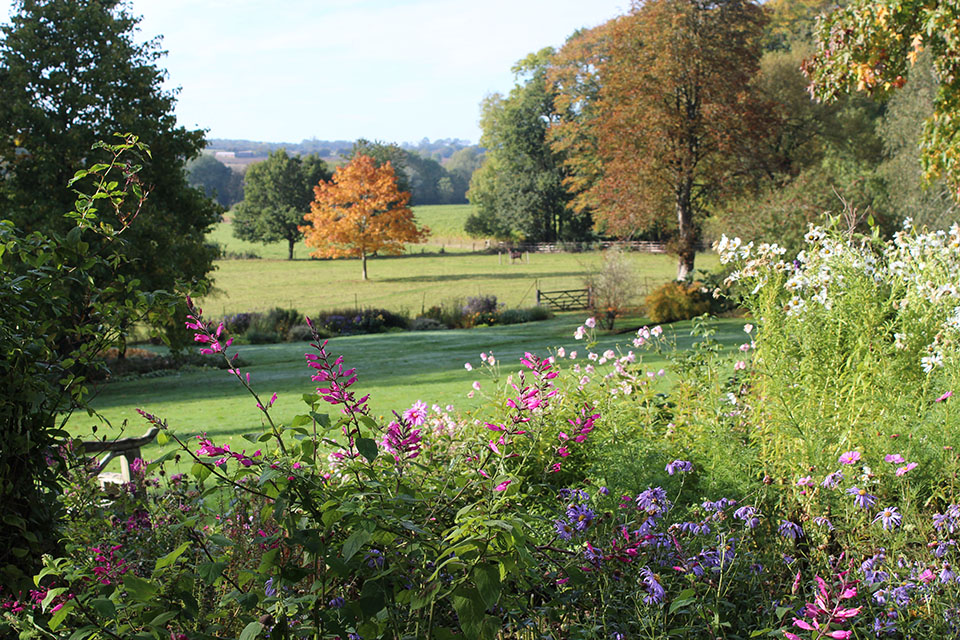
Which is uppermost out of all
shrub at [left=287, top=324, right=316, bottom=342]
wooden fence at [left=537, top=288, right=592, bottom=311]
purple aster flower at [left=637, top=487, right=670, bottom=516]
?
purple aster flower at [left=637, top=487, right=670, bottom=516]

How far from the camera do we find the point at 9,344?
6.93 ft

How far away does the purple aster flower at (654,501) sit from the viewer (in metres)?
2.43

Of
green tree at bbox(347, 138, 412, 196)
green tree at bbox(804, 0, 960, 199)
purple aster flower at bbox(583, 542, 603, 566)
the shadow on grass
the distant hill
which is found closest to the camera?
purple aster flower at bbox(583, 542, 603, 566)

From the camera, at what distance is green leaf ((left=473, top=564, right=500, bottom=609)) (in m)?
1.59

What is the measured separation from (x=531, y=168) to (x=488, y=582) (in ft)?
171

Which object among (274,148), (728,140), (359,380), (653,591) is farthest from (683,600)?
(274,148)

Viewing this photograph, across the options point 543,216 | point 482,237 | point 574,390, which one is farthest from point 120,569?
point 482,237

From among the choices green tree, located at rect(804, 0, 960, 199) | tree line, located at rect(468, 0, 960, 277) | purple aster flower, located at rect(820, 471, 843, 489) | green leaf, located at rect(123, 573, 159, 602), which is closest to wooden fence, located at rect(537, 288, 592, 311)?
tree line, located at rect(468, 0, 960, 277)

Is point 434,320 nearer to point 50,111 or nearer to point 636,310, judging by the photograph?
point 636,310

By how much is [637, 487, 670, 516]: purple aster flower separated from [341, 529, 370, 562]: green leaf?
1121 millimetres

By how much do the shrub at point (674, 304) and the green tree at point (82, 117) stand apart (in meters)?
11.5

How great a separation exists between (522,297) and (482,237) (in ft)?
98.5

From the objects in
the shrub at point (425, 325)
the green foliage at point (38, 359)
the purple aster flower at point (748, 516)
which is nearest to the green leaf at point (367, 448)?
the green foliage at point (38, 359)

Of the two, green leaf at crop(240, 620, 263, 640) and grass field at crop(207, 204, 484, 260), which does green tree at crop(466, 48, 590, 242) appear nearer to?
grass field at crop(207, 204, 484, 260)
